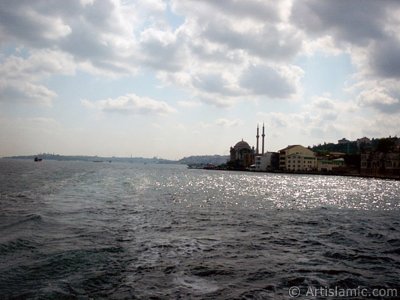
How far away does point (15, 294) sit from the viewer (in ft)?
35.9

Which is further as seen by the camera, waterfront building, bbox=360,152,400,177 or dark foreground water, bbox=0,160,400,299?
waterfront building, bbox=360,152,400,177

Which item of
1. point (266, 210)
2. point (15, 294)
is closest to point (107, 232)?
point (15, 294)

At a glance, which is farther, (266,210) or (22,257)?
(266,210)

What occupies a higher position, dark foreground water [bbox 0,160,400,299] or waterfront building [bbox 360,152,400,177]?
waterfront building [bbox 360,152,400,177]

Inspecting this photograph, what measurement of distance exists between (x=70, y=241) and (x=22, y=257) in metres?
3.26

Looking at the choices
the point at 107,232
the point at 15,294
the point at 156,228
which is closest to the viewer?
the point at 15,294

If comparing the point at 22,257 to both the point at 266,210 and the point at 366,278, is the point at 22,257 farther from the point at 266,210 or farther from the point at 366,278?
the point at 266,210

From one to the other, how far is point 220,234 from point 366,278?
970 cm

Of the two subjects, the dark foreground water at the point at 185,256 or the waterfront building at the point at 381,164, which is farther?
the waterfront building at the point at 381,164

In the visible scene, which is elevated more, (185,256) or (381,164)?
A: (381,164)

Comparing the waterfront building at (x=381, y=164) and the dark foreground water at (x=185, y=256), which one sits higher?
the waterfront building at (x=381, y=164)

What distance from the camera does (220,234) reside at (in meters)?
21.9

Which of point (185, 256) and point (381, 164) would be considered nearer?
point (185, 256)

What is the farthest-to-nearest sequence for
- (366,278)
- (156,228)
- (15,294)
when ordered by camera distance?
(156,228), (366,278), (15,294)
